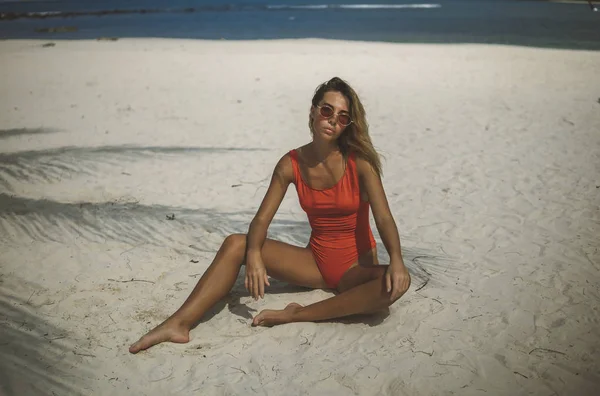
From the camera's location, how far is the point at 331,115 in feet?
10.3

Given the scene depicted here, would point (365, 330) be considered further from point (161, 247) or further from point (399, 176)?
point (399, 176)

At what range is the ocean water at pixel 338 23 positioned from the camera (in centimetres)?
2206

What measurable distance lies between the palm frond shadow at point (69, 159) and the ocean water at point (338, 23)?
593 inches

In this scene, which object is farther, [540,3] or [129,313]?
[540,3]

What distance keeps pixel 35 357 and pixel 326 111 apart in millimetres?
2089

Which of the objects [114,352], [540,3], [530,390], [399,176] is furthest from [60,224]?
[540,3]

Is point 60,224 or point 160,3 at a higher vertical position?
point 160,3

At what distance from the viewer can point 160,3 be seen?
50.5 meters

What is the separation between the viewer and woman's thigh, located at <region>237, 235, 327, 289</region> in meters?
3.38

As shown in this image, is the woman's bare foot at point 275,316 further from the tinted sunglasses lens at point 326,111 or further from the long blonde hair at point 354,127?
the tinted sunglasses lens at point 326,111

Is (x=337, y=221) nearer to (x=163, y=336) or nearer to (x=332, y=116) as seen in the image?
(x=332, y=116)

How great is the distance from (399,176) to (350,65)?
8030mm

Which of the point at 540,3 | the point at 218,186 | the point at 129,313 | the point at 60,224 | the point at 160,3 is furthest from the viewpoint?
the point at 160,3

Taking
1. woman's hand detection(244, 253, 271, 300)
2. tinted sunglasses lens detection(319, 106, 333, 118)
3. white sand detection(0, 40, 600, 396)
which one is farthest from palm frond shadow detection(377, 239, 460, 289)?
tinted sunglasses lens detection(319, 106, 333, 118)
